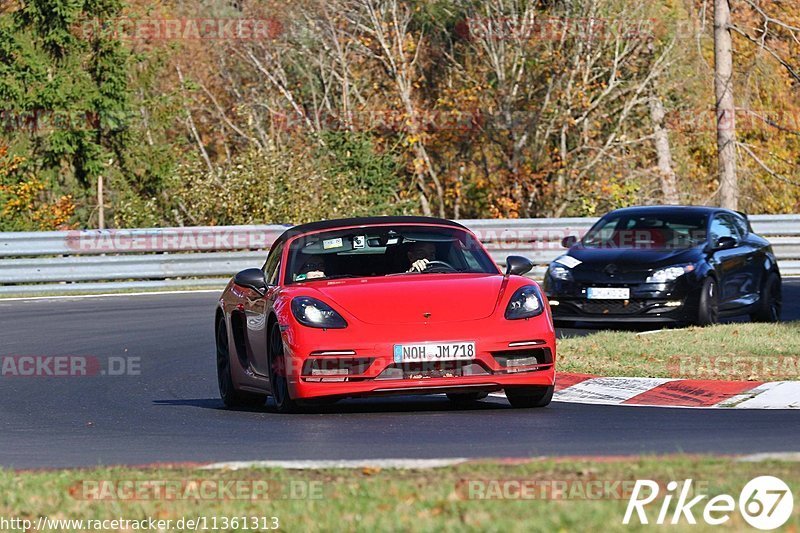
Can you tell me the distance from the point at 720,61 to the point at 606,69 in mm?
5090

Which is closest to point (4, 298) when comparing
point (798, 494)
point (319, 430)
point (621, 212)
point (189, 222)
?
point (189, 222)

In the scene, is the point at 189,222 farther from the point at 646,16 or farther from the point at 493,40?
the point at 646,16

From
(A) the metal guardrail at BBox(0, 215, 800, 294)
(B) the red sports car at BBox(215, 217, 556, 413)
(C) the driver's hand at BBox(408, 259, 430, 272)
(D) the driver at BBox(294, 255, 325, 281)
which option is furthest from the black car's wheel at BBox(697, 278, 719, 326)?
(A) the metal guardrail at BBox(0, 215, 800, 294)

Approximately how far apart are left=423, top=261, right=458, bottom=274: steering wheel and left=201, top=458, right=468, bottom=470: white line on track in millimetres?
3659

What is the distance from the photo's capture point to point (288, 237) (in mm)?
11766

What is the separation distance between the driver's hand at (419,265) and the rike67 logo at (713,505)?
16.2 feet

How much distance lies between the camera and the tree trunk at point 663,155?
125 feet

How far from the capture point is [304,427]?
32.4 ft

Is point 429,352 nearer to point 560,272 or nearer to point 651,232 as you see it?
point 560,272

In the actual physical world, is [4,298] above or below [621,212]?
below

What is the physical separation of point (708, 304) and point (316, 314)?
784cm

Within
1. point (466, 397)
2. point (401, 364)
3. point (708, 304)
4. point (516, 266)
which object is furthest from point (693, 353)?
point (401, 364)

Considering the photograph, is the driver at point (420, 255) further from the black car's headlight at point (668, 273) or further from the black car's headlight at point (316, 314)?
the black car's headlight at point (668, 273)

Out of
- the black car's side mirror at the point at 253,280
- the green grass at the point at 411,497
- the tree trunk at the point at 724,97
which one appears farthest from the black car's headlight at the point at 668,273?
the tree trunk at the point at 724,97
